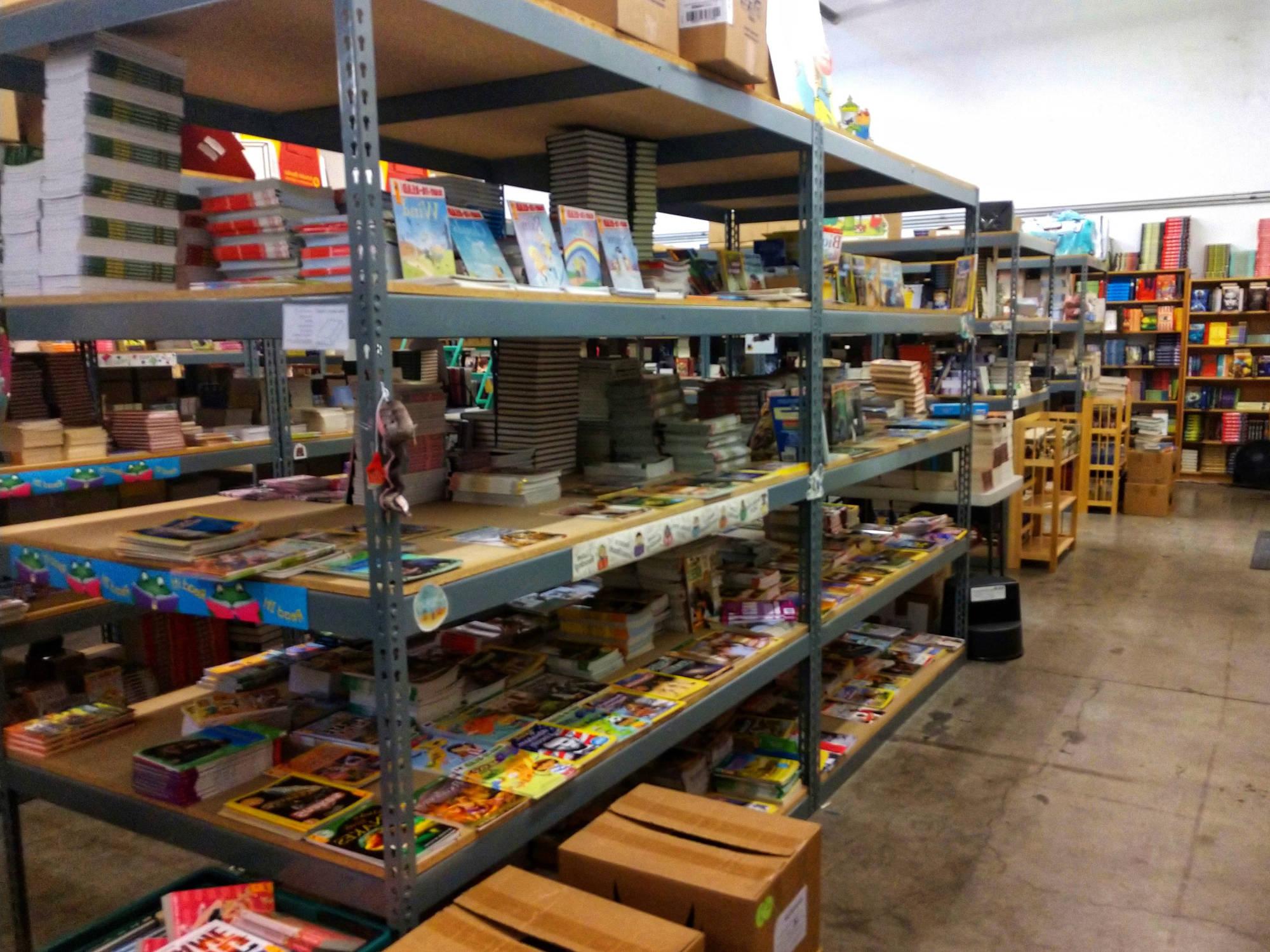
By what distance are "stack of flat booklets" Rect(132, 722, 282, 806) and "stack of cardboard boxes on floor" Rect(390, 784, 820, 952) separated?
1.79ft

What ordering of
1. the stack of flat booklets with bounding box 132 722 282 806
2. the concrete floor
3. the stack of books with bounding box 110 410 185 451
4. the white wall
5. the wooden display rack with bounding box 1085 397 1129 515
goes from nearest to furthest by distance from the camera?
the stack of flat booklets with bounding box 132 722 282 806, the concrete floor, the stack of books with bounding box 110 410 185 451, the wooden display rack with bounding box 1085 397 1129 515, the white wall

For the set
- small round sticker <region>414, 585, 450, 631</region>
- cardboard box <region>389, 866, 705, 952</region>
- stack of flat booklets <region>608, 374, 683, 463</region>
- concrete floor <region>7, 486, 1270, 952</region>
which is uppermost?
stack of flat booklets <region>608, 374, 683, 463</region>

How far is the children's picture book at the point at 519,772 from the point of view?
1.95 m

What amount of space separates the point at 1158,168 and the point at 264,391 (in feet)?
31.5

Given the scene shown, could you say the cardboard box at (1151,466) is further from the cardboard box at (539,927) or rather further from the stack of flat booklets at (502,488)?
the cardboard box at (539,927)

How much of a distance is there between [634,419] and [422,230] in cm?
132

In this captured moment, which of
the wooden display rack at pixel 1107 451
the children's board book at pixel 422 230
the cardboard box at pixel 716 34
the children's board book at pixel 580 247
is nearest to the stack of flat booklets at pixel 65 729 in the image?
the children's board book at pixel 422 230

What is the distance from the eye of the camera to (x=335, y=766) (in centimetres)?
198

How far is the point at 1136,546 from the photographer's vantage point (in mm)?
7094

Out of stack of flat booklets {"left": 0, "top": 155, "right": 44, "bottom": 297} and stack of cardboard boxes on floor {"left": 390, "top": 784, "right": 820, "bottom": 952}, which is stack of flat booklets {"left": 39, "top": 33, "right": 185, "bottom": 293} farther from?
stack of cardboard boxes on floor {"left": 390, "top": 784, "right": 820, "bottom": 952}

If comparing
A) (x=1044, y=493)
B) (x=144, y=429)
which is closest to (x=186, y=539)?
(x=144, y=429)

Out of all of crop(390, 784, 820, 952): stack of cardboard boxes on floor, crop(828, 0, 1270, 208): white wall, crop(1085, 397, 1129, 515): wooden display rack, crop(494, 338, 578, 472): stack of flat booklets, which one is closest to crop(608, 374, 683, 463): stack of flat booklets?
crop(494, 338, 578, 472): stack of flat booklets

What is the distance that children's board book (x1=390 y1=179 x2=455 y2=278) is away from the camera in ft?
5.91

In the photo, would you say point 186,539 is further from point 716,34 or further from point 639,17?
point 716,34
